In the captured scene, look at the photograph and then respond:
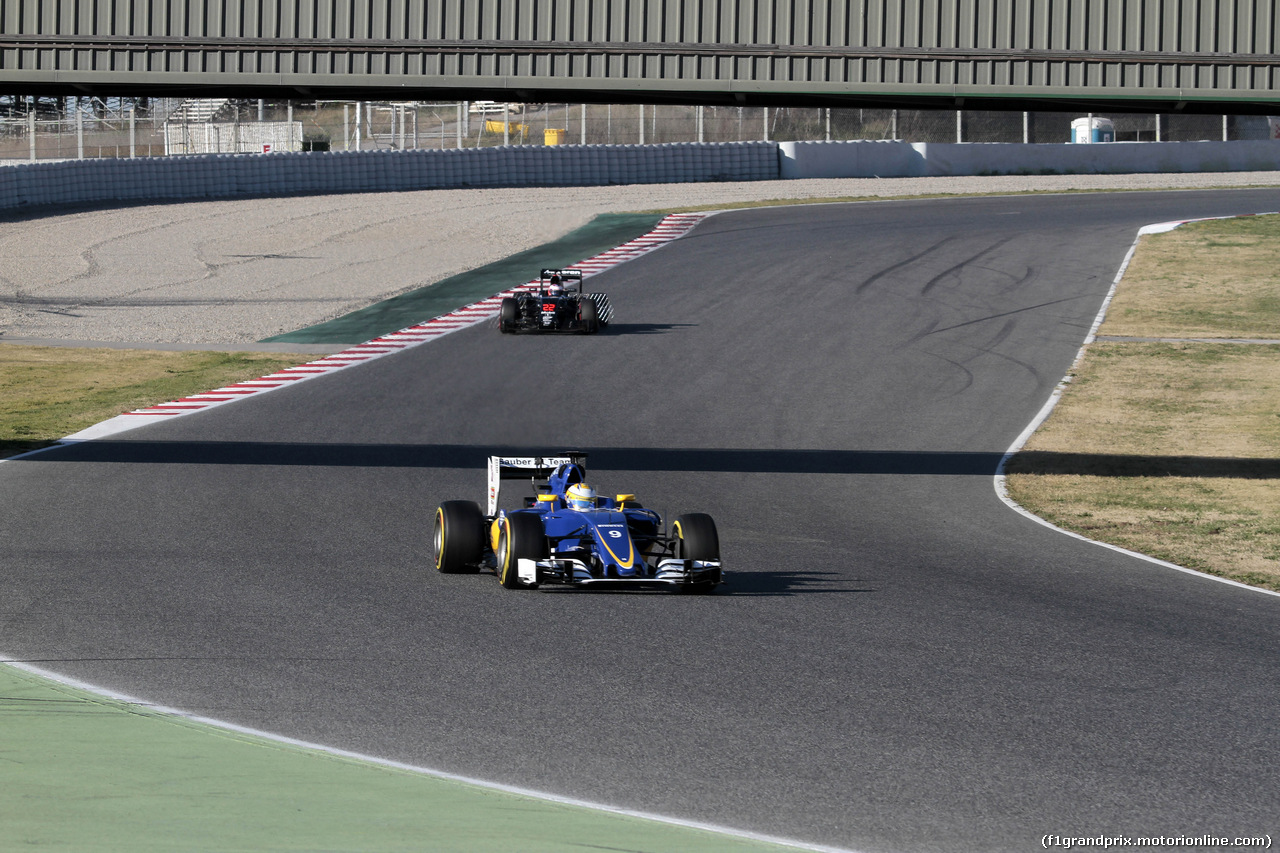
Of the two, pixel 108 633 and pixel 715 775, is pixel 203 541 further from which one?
pixel 715 775

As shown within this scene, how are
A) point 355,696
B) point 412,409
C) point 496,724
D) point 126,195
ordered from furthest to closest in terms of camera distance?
point 126,195, point 412,409, point 355,696, point 496,724

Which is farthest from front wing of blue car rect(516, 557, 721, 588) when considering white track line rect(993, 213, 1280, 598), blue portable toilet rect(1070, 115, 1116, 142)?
blue portable toilet rect(1070, 115, 1116, 142)

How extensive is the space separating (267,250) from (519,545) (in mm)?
28206

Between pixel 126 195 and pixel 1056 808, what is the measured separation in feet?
139

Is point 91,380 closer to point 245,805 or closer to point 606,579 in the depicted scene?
point 606,579

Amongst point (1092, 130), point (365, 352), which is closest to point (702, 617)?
point (365, 352)

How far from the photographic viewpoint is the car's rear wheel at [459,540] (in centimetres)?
1170

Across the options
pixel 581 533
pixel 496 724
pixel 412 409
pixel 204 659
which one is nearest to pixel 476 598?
pixel 581 533

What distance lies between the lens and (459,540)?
11.7 m

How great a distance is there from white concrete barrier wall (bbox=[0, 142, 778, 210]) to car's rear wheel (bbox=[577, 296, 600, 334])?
21007mm

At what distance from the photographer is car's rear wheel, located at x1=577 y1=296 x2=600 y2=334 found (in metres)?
27.1

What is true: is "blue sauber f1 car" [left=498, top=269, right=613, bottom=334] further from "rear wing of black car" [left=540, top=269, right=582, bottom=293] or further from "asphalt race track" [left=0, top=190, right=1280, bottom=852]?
"asphalt race track" [left=0, top=190, right=1280, bottom=852]

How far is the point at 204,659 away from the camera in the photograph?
8.66m

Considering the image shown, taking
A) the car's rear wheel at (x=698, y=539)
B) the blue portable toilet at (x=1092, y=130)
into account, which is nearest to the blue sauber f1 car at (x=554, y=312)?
the car's rear wheel at (x=698, y=539)
